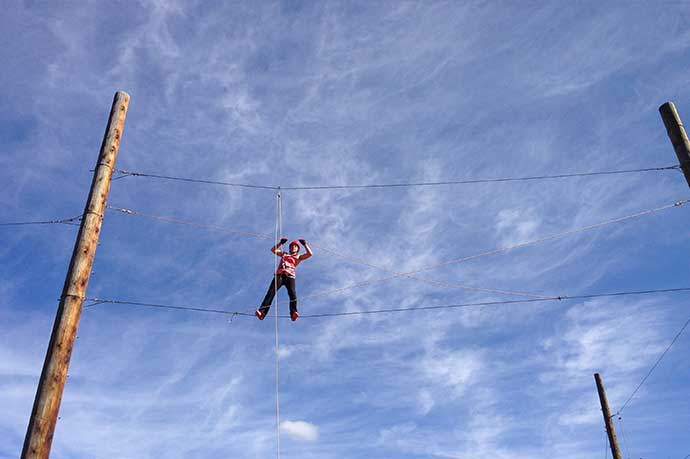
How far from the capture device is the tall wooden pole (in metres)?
6.65

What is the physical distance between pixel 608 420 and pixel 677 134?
11704 millimetres

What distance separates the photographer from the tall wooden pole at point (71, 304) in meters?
6.65

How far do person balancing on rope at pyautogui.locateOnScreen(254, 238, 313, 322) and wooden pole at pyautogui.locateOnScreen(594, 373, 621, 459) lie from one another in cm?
1171

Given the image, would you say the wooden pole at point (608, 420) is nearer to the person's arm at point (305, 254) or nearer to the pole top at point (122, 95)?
the person's arm at point (305, 254)

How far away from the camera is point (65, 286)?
7695mm

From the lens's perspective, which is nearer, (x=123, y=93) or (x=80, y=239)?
(x=80, y=239)

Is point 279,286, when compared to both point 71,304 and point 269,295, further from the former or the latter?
point 71,304

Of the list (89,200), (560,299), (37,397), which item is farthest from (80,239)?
(560,299)

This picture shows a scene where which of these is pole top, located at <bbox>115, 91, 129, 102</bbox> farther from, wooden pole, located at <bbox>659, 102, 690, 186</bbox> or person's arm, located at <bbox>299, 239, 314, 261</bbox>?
wooden pole, located at <bbox>659, 102, 690, 186</bbox>

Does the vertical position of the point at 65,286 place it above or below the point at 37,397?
above

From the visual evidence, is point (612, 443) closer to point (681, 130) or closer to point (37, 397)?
point (681, 130)

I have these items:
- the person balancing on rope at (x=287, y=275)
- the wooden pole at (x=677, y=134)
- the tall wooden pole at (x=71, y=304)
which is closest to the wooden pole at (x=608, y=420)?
the wooden pole at (x=677, y=134)

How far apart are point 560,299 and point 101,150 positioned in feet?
29.0

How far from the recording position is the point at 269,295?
11.1 meters
